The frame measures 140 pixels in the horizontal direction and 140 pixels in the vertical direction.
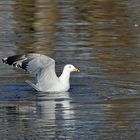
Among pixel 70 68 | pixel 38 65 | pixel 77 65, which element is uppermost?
pixel 38 65

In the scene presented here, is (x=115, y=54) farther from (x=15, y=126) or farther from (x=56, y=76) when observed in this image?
(x=15, y=126)

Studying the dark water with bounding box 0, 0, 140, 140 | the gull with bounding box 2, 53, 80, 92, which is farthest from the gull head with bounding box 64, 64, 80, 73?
the dark water with bounding box 0, 0, 140, 140

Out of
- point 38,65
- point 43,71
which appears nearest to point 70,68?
point 43,71

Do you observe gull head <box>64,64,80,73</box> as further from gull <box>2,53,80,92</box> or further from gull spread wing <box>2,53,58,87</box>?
gull spread wing <box>2,53,58,87</box>

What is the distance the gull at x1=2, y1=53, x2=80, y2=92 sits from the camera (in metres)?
16.5

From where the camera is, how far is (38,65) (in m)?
16.6

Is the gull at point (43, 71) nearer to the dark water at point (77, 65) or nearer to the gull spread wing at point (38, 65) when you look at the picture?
the gull spread wing at point (38, 65)

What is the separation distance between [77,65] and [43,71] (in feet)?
5.80


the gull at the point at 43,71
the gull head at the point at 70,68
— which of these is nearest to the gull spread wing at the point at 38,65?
the gull at the point at 43,71

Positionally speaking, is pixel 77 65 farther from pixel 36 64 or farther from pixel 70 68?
pixel 36 64

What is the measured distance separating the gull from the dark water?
20cm

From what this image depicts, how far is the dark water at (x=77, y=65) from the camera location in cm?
1327

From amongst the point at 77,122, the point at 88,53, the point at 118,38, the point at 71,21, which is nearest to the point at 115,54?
the point at 88,53

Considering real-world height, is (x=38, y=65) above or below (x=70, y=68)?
above
